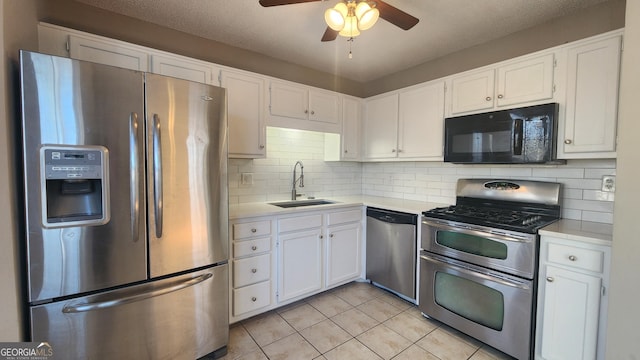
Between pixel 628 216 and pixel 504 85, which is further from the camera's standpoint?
pixel 504 85

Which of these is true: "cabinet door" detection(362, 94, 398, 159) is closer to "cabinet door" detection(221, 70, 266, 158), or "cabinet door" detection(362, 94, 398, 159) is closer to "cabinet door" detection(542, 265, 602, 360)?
"cabinet door" detection(221, 70, 266, 158)

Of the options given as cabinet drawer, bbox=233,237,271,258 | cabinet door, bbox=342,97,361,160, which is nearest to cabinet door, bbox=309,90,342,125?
cabinet door, bbox=342,97,361,160

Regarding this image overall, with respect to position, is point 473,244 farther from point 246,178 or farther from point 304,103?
point 246,178

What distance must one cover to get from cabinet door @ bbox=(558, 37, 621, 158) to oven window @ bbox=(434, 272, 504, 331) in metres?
1.12

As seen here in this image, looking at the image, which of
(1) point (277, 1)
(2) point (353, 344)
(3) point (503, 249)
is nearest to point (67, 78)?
(1) point (277, 1)

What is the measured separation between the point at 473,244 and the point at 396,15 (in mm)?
1654

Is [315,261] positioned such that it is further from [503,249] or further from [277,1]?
[277,1]

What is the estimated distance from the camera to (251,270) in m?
2.19

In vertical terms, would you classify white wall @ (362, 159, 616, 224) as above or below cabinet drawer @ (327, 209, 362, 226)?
above

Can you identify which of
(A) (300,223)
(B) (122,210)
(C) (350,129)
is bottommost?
(A) (300,223)

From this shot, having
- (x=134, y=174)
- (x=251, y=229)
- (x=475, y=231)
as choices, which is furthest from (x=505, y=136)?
(x=134, y=174)

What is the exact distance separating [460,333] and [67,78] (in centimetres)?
299

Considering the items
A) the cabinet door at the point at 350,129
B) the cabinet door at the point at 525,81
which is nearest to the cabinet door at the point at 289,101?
the cabinet door at the point at 350,129

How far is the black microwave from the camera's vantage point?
1.89 m
